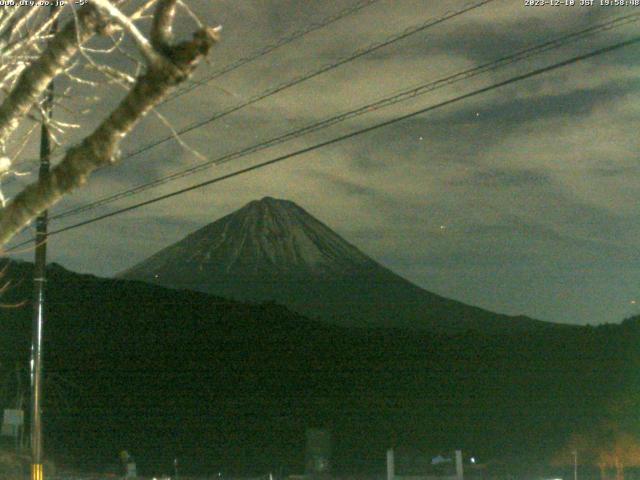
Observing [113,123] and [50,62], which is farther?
[50,62]

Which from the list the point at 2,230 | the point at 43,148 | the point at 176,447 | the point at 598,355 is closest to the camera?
the point at 2,230

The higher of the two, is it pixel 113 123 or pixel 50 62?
pixel 50 62

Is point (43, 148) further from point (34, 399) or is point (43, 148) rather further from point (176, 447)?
point (176, 447)

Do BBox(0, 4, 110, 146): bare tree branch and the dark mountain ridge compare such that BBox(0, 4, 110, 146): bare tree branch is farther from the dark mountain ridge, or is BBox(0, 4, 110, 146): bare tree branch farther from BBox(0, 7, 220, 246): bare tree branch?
the dark mountain ridge

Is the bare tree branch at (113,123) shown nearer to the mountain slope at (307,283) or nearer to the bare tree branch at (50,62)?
the bare tree branch at (50,62)

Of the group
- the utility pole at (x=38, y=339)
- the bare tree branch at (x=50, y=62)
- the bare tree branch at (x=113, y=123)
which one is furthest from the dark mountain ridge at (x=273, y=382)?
the bare tree branch at (x=113, y=123)

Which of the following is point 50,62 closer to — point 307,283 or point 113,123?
point 113,123

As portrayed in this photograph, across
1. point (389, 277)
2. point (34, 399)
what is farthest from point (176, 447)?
point (389, 277)

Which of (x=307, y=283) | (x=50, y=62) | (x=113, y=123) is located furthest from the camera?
(x=307, y=283)

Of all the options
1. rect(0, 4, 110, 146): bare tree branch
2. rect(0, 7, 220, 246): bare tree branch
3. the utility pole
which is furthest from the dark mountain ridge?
rect(0, 7, 220, 246): bare tree branch

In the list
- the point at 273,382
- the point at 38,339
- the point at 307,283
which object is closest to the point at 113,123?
the point at 38,339

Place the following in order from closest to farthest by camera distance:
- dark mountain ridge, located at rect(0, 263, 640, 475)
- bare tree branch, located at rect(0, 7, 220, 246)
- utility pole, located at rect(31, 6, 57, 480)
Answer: bare tree branch, located at rect(0, 7, 220, 246) → utility pole, located at rect(31, 6, 57, 480) → dark mountain ridge, located at rect(0, 263, 640, 475)
